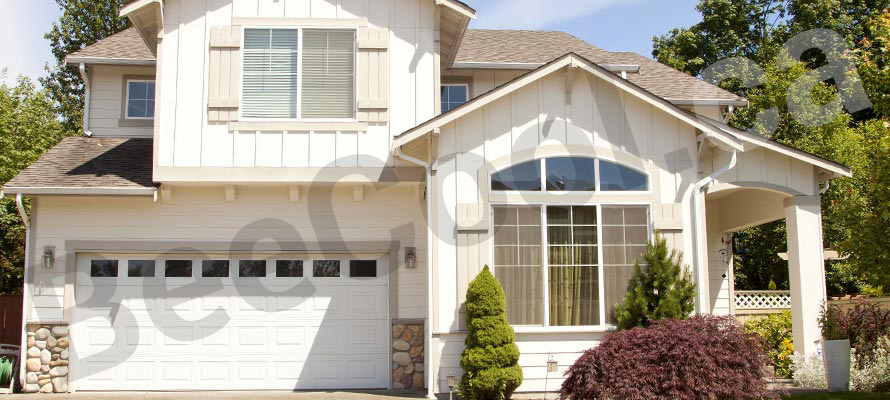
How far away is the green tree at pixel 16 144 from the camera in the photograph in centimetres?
2106

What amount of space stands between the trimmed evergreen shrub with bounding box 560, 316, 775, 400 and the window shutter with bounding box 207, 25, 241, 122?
6834 mm

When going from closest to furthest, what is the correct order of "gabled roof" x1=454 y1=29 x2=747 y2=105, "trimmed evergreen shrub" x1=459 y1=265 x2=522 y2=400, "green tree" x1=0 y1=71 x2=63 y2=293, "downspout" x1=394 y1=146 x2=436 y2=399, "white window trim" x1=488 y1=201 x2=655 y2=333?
"trimmed evergreen shrub" x1=459 y1=265 x2=522 y2=400 → "downspout" x1=394 y1=146 x2=436 y2=399 → "white window trim" x1=488 y1=201 x2=655 y2=333 → "gabled roof" x1=454 y1=29 x2=747 y2=105 → "green tree" x1=0 y1=71 x2=63 y2=293

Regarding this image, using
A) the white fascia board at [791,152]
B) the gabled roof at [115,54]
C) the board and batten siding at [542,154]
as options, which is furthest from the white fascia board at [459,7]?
Result: the gabled roof at [115,54]

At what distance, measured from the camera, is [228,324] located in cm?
1358

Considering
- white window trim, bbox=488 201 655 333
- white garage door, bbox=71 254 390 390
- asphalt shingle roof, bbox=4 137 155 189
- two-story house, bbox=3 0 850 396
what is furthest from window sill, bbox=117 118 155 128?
white window trim, bbox=488 201 655 333

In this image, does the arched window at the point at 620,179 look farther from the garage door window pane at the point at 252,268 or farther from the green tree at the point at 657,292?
the garage door window pane at the point at 252,268

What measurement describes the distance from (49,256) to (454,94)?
25.6ft

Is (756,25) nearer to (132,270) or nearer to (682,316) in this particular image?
(682,316)

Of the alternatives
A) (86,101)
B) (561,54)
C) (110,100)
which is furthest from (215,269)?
(561,54)

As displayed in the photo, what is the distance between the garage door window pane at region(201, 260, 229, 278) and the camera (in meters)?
13.7

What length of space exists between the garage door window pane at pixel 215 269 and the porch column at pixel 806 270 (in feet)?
29.5

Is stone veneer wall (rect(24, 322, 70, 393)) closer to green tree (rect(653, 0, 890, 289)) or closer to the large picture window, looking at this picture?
the large picture window

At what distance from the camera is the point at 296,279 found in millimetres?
13758

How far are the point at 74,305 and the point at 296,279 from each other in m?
3.58
